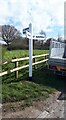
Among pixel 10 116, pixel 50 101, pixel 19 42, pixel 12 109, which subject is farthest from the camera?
pixel 19 42

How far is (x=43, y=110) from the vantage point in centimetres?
488

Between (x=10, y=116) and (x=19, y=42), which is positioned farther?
(x=19, y=42)

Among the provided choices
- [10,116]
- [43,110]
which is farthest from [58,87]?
[10,116]

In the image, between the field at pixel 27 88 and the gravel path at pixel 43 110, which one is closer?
the gravel path at pixel 43 110

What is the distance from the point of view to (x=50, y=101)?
561 cm

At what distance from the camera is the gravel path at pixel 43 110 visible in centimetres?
449

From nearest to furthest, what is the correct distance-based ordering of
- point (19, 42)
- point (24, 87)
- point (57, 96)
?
point (57, 96) < point (24, 87) < point (19, 42)

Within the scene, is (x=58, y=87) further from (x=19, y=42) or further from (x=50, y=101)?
(x=19, y=42)

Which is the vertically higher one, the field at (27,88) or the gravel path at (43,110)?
the field at (27,88)

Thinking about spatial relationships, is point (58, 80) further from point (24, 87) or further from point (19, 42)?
point (19, 42)

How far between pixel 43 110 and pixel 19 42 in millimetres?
36074

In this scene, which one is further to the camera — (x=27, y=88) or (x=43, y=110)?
(x=27, y=88)

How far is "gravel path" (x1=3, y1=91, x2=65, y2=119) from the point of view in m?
4.49

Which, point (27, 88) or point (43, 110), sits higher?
point (27, 88)
